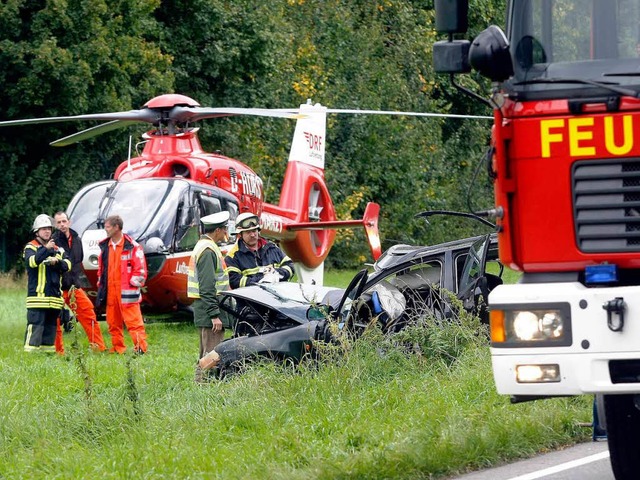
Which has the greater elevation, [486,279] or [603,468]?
[486,279]

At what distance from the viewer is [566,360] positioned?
235 inches

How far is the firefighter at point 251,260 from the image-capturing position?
1377 centimetres

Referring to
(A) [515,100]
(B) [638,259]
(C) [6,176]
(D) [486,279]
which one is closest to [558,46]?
(A) [515,100]

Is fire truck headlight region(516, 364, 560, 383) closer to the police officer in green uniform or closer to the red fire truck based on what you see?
the red fire truck

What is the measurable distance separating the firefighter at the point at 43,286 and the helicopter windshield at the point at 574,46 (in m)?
11.0

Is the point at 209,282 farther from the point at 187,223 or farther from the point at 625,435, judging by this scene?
the point at 187,223

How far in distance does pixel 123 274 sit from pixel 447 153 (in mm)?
29903

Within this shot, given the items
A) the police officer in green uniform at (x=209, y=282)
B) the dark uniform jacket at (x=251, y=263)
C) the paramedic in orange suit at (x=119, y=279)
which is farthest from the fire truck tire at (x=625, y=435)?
the paramedic in orange suit at (x=119, y=279)

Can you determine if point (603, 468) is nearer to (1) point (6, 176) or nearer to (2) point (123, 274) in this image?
(2) point (123, 274)

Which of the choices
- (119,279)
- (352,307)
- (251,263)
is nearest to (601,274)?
(352,307)

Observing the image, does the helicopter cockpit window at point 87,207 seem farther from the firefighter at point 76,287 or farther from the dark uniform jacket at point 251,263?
the dark uniform jacket at point 251,263

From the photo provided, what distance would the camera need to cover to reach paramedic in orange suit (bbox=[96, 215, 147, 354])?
16875 millimetres

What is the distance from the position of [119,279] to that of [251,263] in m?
3.59

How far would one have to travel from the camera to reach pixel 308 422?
29.1 feet
